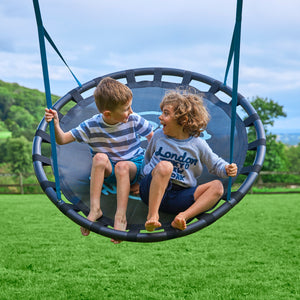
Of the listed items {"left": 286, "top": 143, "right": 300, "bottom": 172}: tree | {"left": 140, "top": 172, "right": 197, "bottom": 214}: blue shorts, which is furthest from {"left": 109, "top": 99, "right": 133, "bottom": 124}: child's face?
{"left": 286, "top": 143, "right": 300, "bottom": 172}: tree

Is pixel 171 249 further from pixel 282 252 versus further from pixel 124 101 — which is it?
pixel 124 101

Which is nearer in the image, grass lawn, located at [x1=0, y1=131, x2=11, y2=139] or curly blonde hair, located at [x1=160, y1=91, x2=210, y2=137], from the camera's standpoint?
curly blonde hair, located at [x1=160, y1=91, x2=210, y2=137]

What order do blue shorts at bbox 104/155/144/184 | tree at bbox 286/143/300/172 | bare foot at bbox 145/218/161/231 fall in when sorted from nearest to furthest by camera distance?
bare foot at bbox 145/218/161/231
blue shorts at bbox 104/155/144/184
tree at bbox 286/143/300/172

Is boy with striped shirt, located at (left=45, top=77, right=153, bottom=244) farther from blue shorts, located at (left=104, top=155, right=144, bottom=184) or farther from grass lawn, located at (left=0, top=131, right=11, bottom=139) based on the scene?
grass lawn, located at (left=0, top=131, right=11, bottom=139)

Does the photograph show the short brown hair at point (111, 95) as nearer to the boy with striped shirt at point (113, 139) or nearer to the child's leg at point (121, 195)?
the boy with striped shirt at point (113, 139)

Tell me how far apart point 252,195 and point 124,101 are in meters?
9.80

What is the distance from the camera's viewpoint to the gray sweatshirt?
1673 mm

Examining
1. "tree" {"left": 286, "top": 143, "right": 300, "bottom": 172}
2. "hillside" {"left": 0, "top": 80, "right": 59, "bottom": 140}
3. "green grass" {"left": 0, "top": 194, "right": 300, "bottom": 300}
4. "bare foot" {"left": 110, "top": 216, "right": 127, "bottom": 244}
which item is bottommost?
"green grass" {"left": 0, "top": 194, "right": 300, "bottom": 300}

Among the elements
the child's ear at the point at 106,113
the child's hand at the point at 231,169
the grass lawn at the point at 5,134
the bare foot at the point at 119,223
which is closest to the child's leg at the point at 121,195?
the bare foot at the point at 119,223

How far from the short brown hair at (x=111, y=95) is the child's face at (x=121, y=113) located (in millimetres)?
16

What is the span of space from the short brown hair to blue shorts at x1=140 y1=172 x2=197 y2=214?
319 millimetres

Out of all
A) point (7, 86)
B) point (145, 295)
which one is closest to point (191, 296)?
point (145, 295)

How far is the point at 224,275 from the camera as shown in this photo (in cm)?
430

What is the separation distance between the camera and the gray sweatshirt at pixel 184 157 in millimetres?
1673
